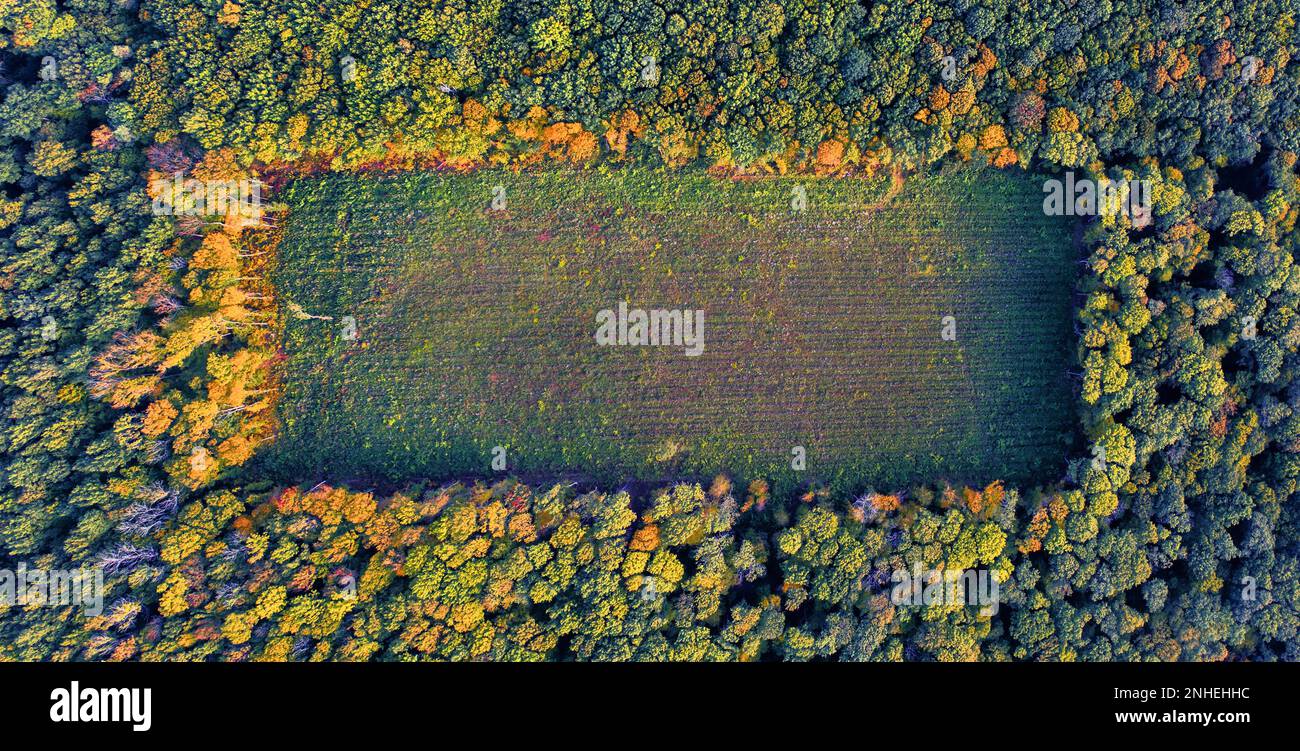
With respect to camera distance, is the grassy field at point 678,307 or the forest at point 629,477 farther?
the grassy field at point 678,307

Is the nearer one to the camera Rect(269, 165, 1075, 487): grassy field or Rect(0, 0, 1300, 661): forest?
Rect(0, 0, 1300, 661): forest

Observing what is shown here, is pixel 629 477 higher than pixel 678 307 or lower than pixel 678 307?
lower

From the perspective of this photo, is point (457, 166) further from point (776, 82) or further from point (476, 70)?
point (776, 82)
